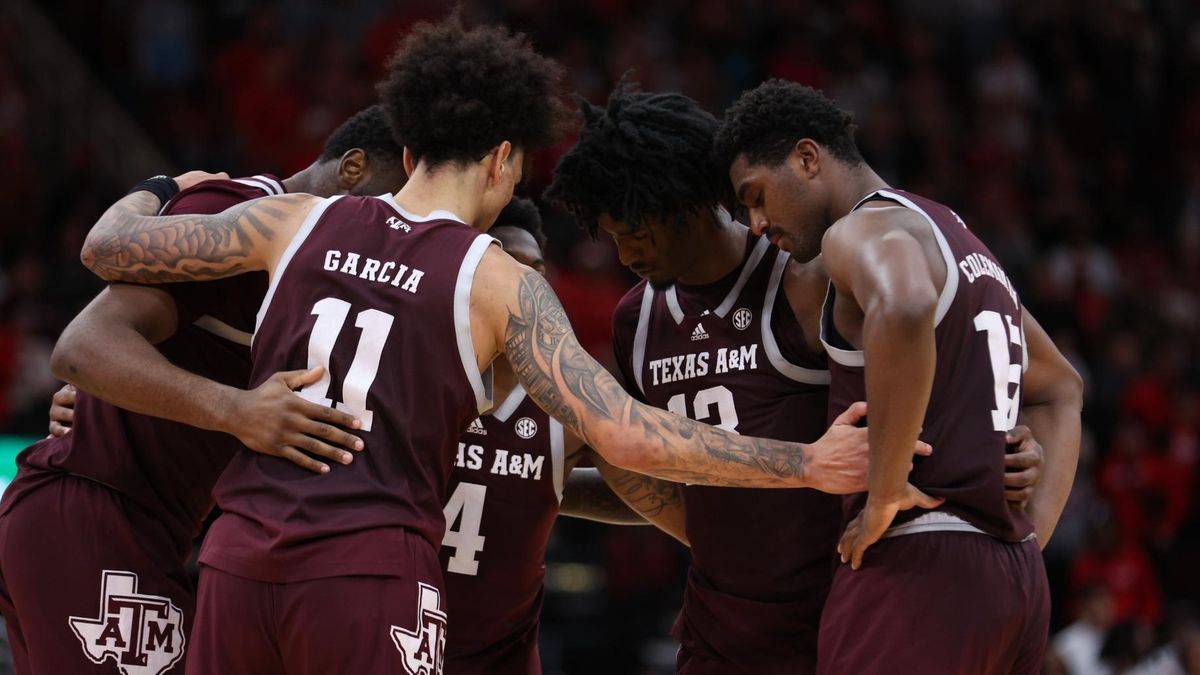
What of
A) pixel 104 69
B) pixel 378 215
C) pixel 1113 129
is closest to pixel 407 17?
pixel 104 69

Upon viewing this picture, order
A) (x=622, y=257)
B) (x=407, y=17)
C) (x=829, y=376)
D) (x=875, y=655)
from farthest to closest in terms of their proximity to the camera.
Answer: (x=407, y=17) → (x=622, y=257) → (x=829, y=376) → (x=875, y=655)

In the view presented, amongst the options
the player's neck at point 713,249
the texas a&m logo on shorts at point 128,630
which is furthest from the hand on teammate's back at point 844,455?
the texas a&m logo on shorts at point 128,630

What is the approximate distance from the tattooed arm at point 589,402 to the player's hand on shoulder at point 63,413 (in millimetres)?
1509

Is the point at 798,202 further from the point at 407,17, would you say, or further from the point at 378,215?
the point at 407,17

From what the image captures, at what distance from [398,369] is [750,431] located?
1.41 metres

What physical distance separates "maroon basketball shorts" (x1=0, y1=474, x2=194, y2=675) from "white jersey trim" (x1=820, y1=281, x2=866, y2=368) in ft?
6.83

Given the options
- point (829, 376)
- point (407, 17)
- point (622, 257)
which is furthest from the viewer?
point (407, 17)

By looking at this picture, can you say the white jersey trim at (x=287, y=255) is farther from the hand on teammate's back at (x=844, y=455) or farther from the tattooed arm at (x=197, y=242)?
the hand on teammate's back at (x=844, y=455)

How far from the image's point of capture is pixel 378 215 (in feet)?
13.7

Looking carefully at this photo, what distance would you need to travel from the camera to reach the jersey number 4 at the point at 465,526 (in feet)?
16.9

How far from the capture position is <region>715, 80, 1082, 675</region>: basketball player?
4.02m

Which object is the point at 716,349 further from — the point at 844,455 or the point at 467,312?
the point at 467,312

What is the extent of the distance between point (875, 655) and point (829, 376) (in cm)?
104

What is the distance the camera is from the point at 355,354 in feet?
13.1
